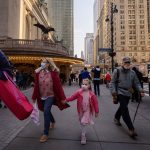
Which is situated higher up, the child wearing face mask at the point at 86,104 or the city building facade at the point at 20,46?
the city building facade at the point at 20,46

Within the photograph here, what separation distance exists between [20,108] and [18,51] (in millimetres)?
31981

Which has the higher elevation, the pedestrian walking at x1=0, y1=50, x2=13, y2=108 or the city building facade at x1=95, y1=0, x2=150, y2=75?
the city building facade at x1=95, y1=0, x2=150, y2=75


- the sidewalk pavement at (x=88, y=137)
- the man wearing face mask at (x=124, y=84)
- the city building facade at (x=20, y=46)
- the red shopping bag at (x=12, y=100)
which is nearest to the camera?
the red shopping bag at (x=12, y=100)

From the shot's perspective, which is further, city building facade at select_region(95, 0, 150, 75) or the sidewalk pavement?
city building facade at select_region(95, 0, 150, 75)

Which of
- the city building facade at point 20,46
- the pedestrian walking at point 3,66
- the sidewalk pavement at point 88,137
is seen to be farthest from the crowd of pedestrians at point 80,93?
the city building facade at point 20,46

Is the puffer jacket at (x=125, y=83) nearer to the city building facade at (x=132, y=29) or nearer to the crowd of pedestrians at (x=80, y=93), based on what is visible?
the crowd of pedestrians at (x=80, y=93)

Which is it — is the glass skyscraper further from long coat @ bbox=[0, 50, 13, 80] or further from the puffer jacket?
long coat @ bbox=[0, 50, 13, 80]

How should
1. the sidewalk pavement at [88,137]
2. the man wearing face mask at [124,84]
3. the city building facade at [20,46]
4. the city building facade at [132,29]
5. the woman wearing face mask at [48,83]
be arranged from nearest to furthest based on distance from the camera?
the sidewalk pavement at [88,137] → the woman wearing face mask at [48,83] → the man wearing face mask at [124,84] → the city building facade at [20,46] → the city building facade at [132,29]

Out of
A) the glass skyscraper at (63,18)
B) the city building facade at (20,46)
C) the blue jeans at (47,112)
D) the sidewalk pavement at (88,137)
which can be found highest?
the glass skyscraper at (63,18)

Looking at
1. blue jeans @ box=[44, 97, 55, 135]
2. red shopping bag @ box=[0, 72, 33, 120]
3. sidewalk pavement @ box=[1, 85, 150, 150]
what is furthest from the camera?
blue jeans @ box=[44, 97, 55, 135]

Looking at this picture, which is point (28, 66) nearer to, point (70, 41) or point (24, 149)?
point (24, 149)

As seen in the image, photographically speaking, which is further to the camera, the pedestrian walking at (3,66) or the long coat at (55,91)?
the long coat at (55,91)

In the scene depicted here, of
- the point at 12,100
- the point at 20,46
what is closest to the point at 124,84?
the point at 12,100

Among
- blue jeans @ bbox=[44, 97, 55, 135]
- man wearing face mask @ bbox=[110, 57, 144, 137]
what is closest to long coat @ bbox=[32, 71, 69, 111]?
blue jeans @ bbox=[44, 97, 55, 135]
